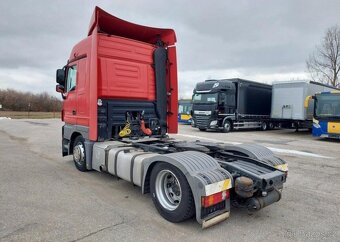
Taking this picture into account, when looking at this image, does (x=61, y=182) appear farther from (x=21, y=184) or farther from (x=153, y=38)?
(x=153, y=38)

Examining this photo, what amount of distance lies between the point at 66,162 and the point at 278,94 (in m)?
15.3

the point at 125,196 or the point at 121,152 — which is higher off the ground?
the point at 121,152

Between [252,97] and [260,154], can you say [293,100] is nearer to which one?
[252,97]

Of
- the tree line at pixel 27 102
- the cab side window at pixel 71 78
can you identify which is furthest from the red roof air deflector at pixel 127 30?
the tree line at pixel 27 102

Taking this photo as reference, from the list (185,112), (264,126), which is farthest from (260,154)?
(185,112)

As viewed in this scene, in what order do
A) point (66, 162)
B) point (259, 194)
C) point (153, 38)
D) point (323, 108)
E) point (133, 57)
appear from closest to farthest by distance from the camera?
point (259, 194)
point (133, 57)
point (153, 38)
point (66, 162)
point (323, 108)

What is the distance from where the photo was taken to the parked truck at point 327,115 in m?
14.7

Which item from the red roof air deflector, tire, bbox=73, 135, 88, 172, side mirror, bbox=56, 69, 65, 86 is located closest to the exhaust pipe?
tire, bbox=73, 135, 88, 172

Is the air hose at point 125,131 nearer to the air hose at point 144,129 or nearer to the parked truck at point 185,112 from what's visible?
the air hose at point 144,129

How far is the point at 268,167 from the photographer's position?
409 centimetres

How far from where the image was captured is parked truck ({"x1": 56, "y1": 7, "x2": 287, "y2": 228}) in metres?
3.52

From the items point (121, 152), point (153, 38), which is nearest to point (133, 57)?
point (153, 38)

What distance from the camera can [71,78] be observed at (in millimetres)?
6738

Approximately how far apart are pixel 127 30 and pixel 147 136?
2468mm
